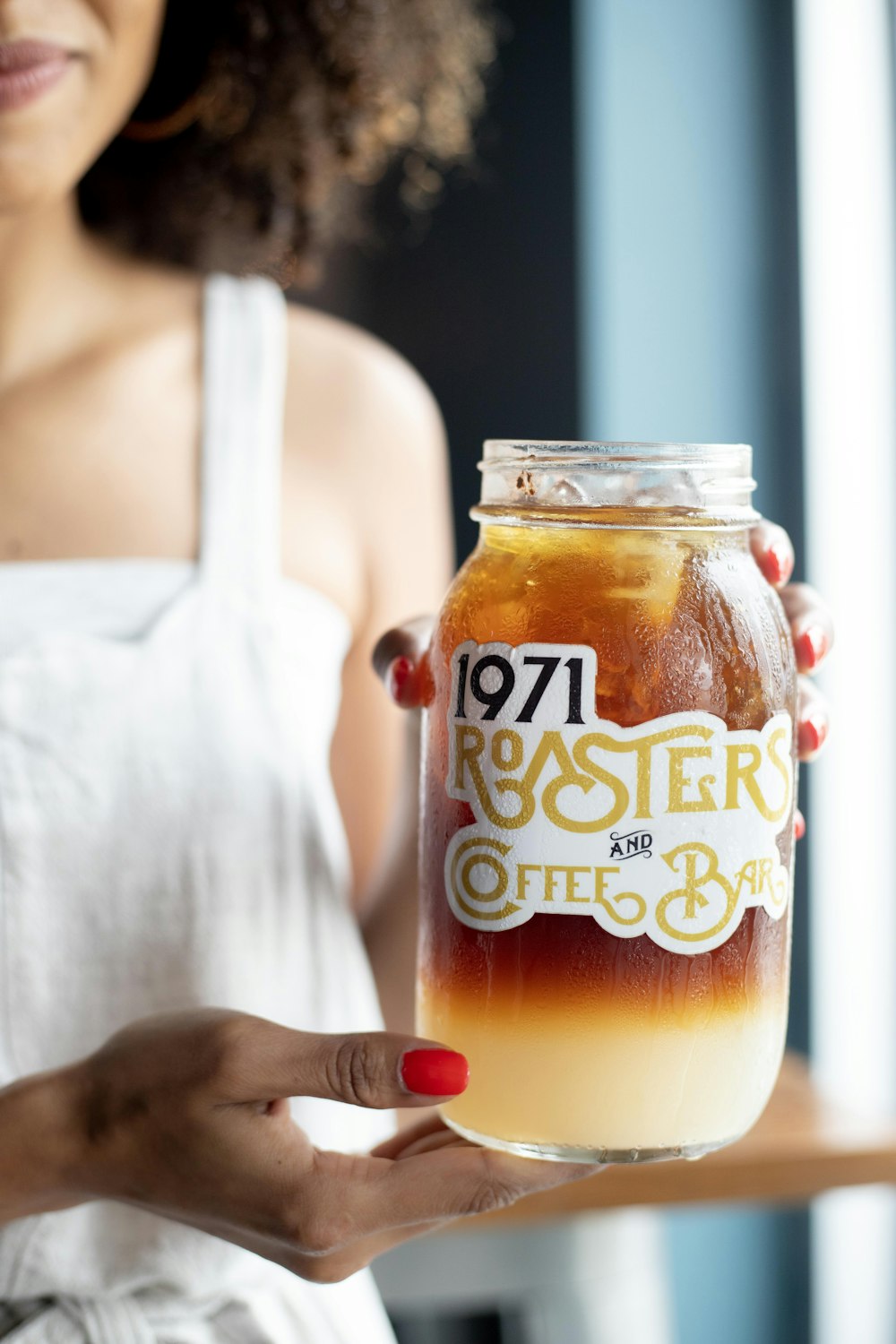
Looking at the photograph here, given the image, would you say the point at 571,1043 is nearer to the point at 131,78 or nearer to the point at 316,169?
the point at 131,78

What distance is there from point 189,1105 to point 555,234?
120 centimetres

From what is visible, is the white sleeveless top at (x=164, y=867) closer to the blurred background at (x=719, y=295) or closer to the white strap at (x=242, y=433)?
the white strap at (x=242, y=433)

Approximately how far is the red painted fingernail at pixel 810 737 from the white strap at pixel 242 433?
335mm

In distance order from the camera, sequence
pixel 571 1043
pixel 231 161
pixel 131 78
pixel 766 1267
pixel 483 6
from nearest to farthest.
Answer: pixel 571 1043, pixel 131 78, pixel 231 161, pixel 483 6, pixel 766 1267

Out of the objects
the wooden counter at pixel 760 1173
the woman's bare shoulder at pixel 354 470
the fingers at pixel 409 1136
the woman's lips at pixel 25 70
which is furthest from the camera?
the wooden counter at pixel 760 1173

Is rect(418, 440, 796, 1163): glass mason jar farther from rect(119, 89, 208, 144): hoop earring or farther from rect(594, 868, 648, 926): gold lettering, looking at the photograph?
rect(119, 89, 208, 144): hoop earring

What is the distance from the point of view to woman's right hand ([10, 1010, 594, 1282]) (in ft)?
1.80

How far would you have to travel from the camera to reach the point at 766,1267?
169 cm

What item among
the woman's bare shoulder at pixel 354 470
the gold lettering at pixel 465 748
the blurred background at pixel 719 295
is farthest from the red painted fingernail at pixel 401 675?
the blurred background at pixel 719 295

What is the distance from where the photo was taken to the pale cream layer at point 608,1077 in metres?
0.55

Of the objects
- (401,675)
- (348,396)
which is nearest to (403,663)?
(401,675)

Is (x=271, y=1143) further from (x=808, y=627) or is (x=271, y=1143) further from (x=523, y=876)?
(x=808, y=627)

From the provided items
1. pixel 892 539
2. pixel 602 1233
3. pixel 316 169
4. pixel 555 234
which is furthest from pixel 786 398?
pixel 602 1233

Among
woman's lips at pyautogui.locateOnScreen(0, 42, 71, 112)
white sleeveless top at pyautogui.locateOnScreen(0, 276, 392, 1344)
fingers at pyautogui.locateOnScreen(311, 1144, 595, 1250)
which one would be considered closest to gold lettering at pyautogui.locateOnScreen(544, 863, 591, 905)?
fingers at pyautogui.locateOnScreen(311, 1144, 595, 1250)
